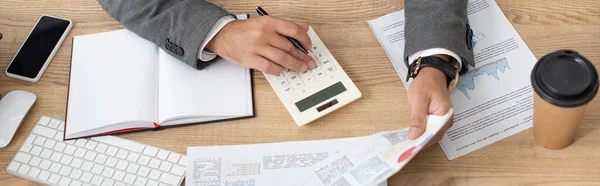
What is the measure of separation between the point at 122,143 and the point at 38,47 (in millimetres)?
298

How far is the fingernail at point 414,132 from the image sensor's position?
0.96 m

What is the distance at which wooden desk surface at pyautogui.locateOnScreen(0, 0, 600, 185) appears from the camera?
976mm

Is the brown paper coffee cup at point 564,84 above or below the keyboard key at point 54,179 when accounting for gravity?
above

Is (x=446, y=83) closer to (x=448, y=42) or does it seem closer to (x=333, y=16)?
(x=448, y=42)

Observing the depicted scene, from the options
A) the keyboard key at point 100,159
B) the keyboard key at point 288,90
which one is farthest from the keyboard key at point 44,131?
the keyboard key at point 288,90

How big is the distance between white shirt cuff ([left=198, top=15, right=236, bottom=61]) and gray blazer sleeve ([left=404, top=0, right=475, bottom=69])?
12.9 inches

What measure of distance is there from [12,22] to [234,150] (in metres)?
0.57

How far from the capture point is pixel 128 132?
3.58 ft

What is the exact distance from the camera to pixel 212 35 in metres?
1.14

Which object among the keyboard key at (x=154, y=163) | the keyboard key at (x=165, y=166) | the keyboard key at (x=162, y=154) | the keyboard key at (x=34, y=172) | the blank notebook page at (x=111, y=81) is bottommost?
the keyboard key at (x=34, y=172)

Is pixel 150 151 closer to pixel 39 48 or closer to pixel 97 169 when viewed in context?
pixel 97 169

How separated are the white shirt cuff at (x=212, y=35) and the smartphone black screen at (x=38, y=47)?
1.00 feet

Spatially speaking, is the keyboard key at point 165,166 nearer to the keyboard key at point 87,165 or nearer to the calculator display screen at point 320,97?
the keyboard key at point 87,165

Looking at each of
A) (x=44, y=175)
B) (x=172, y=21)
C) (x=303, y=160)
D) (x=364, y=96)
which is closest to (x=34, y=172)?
(x=44, y=175)
